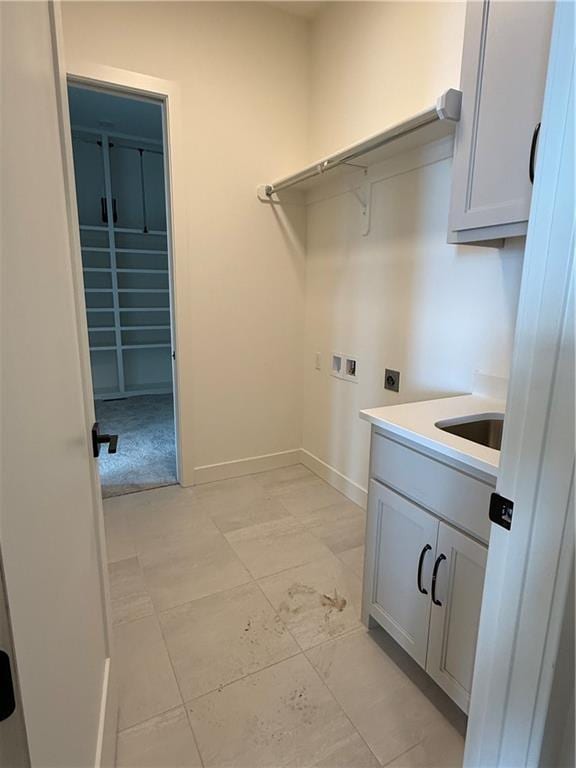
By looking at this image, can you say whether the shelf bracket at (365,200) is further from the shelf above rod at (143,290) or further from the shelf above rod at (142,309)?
the shelf above rod at (142,309)

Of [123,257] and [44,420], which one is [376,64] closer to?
[44,420]

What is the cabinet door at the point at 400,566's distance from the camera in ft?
4.68

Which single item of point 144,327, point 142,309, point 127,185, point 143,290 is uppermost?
point 127,185

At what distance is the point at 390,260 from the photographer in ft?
7.79

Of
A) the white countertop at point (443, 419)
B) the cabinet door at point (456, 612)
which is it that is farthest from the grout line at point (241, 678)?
the white countertop at point (443, 419)

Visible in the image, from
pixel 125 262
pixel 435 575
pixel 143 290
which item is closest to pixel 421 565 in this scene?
pixel 435 575

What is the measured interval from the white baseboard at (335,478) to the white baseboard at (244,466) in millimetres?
120

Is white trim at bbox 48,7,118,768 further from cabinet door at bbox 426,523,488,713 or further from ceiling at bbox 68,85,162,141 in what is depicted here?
ceiling at bbox 68,85,162,141

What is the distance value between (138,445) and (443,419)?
3.00m

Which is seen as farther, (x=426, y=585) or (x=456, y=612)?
(x=426, y=585)

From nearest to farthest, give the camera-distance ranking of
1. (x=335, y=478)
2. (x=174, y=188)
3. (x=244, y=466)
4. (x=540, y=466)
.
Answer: (x=540, y=466), (x=174, y=188), (x=335, y=478), (x=244, y=466)

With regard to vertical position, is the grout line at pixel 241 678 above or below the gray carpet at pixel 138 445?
below

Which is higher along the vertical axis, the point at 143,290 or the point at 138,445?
the point at 143,290

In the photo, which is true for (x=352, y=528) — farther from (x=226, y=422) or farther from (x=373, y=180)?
(x=373, y=180)
